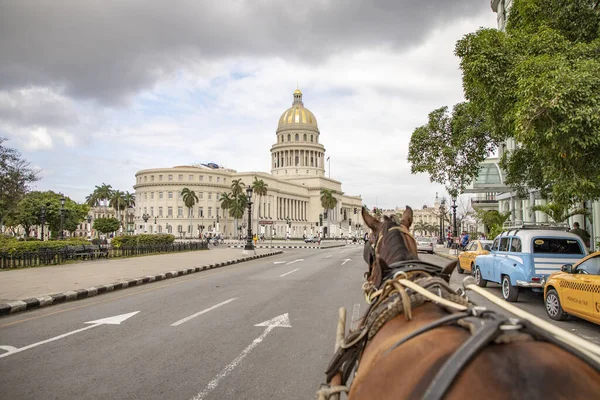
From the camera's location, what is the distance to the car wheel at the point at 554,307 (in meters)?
8.57

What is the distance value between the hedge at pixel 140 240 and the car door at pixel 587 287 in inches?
967

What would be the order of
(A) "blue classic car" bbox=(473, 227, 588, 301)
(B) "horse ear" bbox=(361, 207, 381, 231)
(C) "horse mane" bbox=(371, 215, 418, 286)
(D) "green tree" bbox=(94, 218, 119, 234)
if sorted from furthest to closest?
1. (D) "green tree" bbox=(94, 218, 119, 234)
2. (A) "blue classic car" bbox=(473, 227, 588, 301)
3. (B) "horse ear" bbox=(361, 207, 381, 231)
4. (C) "horse mane" bbox=(371, 215, 418, 286)

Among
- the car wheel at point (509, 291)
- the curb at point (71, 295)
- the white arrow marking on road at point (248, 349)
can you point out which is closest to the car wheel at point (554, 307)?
the car wheel at point (509, 291)

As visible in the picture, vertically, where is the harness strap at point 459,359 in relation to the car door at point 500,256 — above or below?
above

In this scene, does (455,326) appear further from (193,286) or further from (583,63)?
(193,286)

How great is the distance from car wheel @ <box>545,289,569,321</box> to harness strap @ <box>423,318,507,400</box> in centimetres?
830

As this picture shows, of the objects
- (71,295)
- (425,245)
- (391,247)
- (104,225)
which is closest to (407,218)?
(391,247)

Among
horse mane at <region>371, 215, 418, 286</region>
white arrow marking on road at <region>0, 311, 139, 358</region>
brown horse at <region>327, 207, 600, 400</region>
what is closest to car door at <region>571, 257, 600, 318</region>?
horse mane at <region>371, 215, 418, 286</region>

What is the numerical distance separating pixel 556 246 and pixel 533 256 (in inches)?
34.5

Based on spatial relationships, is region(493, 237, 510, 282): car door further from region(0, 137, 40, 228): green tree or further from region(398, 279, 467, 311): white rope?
region(0, 137, 40, 228): green tree

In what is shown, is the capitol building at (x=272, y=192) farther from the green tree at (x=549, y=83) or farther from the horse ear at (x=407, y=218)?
the horse ear at (x=407, y=218)

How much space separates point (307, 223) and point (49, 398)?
12628 centimetres

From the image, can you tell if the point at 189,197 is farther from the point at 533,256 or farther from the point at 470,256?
the point at 533,256

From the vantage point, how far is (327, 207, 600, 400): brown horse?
155cm
